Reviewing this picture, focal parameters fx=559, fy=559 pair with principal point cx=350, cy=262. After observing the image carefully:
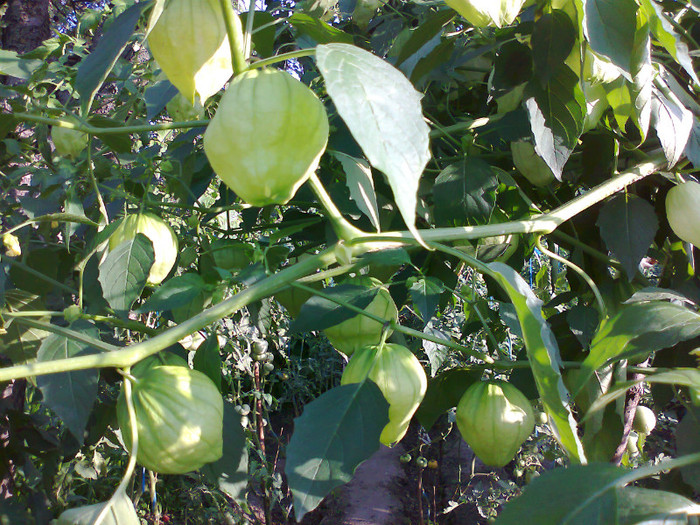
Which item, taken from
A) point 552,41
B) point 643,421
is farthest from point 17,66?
point 643,421

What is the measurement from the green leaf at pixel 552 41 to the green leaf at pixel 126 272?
42cm

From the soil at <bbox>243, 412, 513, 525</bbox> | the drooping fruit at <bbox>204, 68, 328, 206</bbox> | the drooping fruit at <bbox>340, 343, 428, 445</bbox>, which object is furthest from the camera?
the soil at <bbox>243, 412, 513, 525</bbox>

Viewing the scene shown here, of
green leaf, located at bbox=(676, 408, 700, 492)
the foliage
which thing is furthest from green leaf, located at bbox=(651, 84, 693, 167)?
green leaf, located at bbox=(676, 408, 700, 492)

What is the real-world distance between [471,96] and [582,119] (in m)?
0.36

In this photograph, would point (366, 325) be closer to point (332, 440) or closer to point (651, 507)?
point (332, 440)

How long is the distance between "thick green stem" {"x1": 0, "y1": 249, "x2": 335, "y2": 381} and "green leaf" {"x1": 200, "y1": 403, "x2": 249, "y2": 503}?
15 cm

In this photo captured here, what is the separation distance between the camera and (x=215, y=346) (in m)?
0.58

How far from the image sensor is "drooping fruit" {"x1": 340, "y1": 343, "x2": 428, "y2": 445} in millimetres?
535

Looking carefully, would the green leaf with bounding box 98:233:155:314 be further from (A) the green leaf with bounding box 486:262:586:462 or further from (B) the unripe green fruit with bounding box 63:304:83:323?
(A) the green leaf with bounding box 486:262:586:462

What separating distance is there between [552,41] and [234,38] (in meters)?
0.32

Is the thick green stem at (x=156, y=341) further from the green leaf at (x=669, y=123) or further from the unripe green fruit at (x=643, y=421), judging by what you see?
the unripe green fruit at (x=643, y=421)

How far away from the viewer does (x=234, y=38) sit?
13.8 inches

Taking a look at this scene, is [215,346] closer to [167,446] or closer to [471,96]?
[167,446]

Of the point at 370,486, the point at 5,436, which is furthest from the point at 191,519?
the point at 5,436
